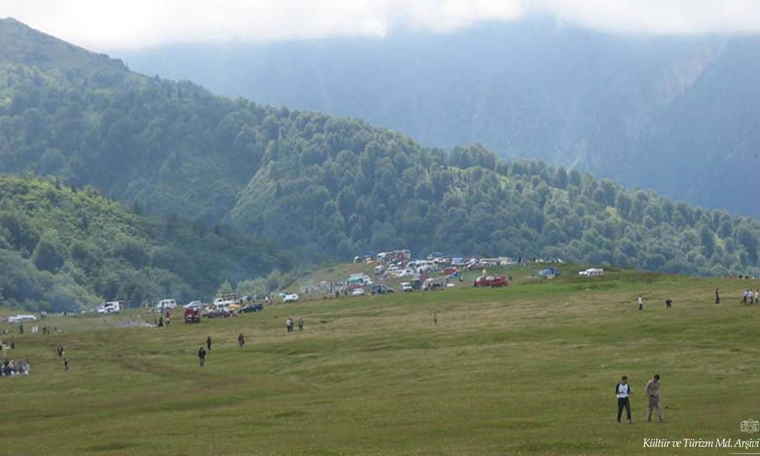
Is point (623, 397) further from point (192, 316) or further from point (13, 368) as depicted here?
point (192, 316)

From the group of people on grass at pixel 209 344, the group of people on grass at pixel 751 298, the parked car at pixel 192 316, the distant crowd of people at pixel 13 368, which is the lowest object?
the distant crowd of people at pixel 13 368

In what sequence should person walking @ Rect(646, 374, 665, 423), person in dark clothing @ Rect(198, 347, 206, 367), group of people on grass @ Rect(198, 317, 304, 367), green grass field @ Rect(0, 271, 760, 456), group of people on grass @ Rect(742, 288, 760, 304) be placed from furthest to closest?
group of people on grass @ Rect(742, 288, 760, 304) < group of people on grass @ Rect(198, 317, 304, 367) < person in dark clothing @ Rect(198, 347, 206, 367) < green grass field @ Rect(0, 271, 760, 456) < person walking @ Rect(646, 374, 665, 423)

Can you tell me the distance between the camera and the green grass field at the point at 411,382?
71.2 m

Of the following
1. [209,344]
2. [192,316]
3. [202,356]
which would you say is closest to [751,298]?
[209,344]

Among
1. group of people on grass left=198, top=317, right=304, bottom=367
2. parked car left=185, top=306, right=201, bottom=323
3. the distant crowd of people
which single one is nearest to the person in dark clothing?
group of people on grass left=198, top=317, right=304, bottom=367

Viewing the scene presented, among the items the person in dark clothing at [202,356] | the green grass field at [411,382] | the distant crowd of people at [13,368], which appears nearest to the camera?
A: the green grass field at [411,382]

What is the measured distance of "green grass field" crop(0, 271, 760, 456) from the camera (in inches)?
2803

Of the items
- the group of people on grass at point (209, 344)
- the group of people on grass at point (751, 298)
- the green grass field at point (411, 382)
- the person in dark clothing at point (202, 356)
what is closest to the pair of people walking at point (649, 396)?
the green grass field at point (411, 382)

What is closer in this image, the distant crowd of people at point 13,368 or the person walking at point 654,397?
the person walking at point 654,397

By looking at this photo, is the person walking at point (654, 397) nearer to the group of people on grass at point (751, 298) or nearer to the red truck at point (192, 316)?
the group of people on grass at point (751, 298)

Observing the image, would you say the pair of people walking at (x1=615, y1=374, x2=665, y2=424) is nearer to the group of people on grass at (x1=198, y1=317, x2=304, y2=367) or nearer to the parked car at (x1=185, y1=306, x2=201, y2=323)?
the group of people on grass at (x1=198, y1=317, x2=304, y2=367)

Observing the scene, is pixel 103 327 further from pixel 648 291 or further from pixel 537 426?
pixel 537 426

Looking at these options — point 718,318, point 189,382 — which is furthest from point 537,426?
point 718,318

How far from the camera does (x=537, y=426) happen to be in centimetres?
7181
